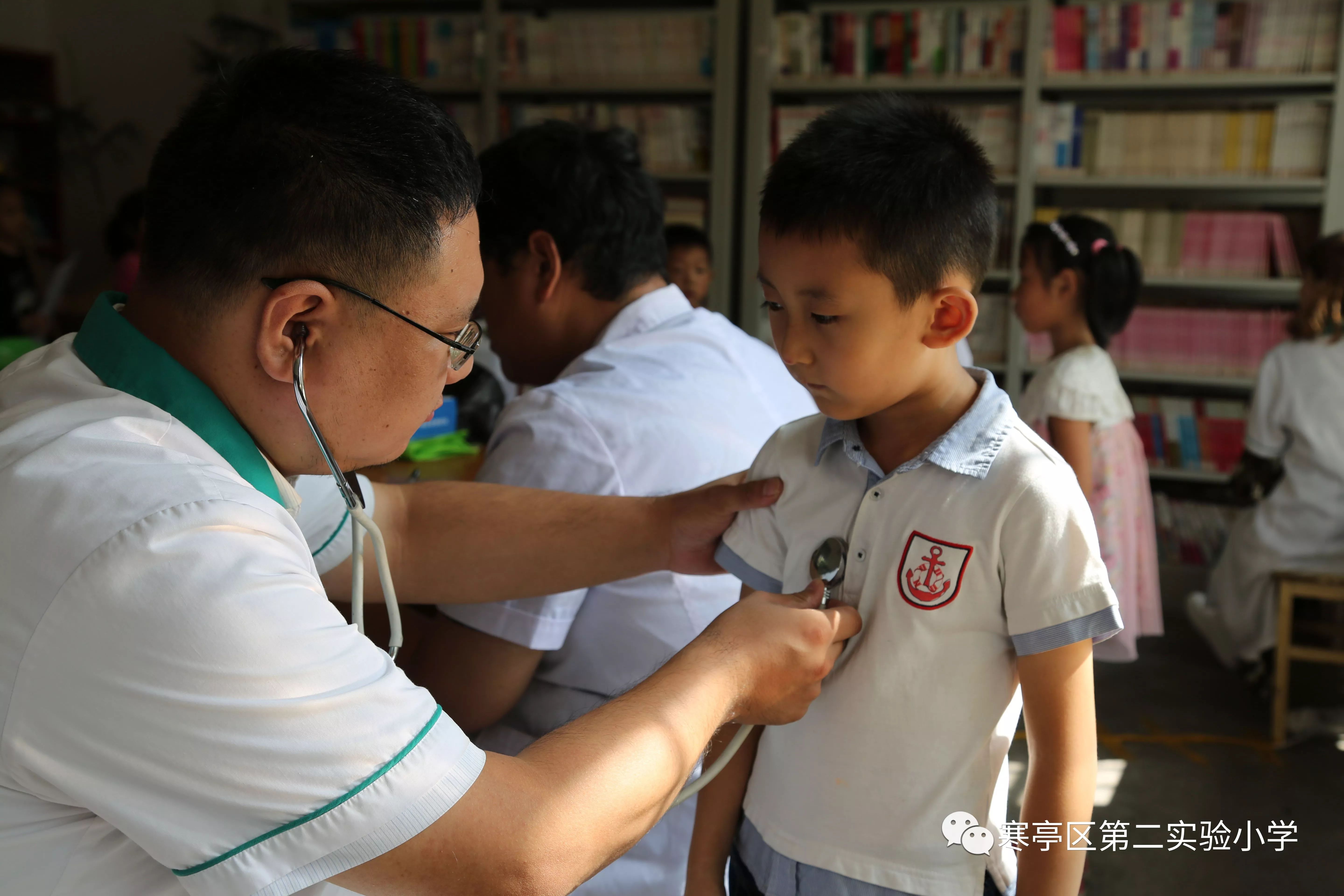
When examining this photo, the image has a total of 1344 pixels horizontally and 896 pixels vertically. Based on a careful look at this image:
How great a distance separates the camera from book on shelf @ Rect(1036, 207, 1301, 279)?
3.78 meters

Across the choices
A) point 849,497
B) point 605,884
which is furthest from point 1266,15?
point 605,884

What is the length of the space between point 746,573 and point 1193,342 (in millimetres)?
3479

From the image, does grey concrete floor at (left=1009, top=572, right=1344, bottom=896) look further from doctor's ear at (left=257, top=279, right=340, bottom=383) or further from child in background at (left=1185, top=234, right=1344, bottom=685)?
doctor's ear at (left=257, top=279, right=340, bottom=383)

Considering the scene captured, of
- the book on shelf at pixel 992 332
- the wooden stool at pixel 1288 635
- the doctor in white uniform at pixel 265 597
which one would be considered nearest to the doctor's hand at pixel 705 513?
the doctor in white uniform at pixel 265 597

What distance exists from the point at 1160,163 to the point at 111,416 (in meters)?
4.01

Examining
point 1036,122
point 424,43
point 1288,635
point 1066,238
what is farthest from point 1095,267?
point 424,43

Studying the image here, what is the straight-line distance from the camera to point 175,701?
0.60 m

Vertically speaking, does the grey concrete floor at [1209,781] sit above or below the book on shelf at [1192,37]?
below

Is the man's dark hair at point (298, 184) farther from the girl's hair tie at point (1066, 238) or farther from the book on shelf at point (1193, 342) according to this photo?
the book on shelf at point (1193, 342)

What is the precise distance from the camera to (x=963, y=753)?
0.93m

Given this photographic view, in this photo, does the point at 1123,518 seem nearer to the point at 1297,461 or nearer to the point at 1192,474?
the point at 1297,461

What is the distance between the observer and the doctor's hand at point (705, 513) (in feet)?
3.54

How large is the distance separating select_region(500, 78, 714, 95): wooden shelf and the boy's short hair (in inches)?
136

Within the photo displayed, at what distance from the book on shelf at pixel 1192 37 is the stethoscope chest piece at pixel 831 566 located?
11.5ft
